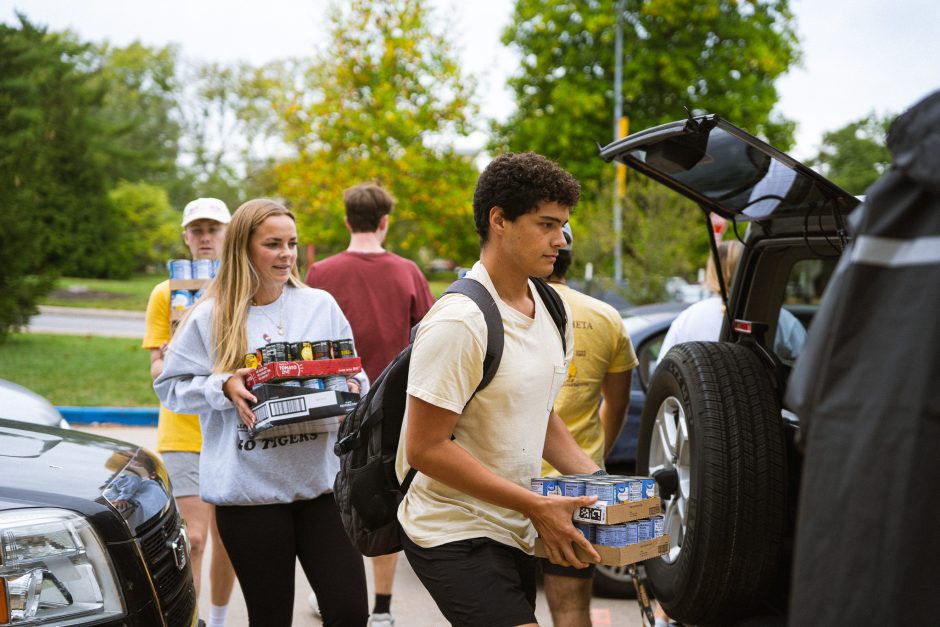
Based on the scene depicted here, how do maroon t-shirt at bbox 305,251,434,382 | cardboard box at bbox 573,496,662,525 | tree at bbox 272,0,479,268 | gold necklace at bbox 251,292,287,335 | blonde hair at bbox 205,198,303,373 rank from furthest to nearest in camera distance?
tree at bbox 272,0,479,268 → maroon t-shirt at bbox 305,251,434,382 → gold necklace at bbox 251,292,287,335 → blonde hair at bbox 205,198,303,373 → cardboard box at bbox 573,496,662,525

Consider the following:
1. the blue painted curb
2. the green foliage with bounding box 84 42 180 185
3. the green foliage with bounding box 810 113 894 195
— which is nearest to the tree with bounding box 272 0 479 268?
the blue painted curb

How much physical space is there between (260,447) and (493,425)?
113cm

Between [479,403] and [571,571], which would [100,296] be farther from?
[479,403]

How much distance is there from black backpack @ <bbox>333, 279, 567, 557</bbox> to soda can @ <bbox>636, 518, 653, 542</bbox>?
2.07ft

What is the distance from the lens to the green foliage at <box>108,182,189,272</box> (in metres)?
42.8

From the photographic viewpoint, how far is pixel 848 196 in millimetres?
2795

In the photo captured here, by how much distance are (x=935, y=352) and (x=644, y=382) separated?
404 cm

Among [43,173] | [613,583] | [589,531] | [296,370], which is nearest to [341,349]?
[296,370]

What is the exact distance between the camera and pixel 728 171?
3.22 m

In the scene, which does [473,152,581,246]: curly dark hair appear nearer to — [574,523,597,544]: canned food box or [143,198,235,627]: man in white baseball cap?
[574,523,597,544]: canned food box

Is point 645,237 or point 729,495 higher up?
point 645,237

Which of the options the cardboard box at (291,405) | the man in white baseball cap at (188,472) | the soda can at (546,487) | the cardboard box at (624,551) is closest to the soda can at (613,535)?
the cardboard box at (624,551)

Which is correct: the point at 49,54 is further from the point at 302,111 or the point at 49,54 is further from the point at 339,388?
the point at 339,388

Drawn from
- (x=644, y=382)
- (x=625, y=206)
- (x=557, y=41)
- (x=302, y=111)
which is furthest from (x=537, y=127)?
(x=644, y=382)
